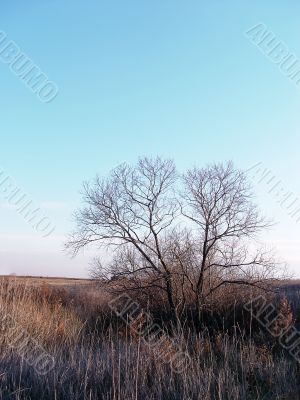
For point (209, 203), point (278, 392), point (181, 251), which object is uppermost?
point (209, 203)

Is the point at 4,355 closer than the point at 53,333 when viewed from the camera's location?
Yes

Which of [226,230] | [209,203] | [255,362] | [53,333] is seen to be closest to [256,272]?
[226,230]

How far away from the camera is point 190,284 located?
17766mm

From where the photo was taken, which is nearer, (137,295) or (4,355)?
(4,355)

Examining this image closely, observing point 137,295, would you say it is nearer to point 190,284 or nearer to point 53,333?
point 190,284

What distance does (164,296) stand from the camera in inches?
698

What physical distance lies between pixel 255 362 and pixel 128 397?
2.91 m

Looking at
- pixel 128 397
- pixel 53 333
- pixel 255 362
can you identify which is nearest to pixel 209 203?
pixel 53 333

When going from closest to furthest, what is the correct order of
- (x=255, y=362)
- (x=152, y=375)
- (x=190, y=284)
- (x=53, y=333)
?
(x=152, y=375)
(x=255, y=362)
(x=53, y=333)
(x=190, y=284)

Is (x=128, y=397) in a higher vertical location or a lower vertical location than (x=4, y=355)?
lower

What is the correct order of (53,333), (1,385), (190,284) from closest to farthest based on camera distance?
(1,385), (53,333), (190,284)

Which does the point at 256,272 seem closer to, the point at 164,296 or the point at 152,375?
the point at 164,296

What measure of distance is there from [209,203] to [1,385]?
11857 millimetres

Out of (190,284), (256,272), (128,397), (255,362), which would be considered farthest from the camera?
Result: (190,284)
